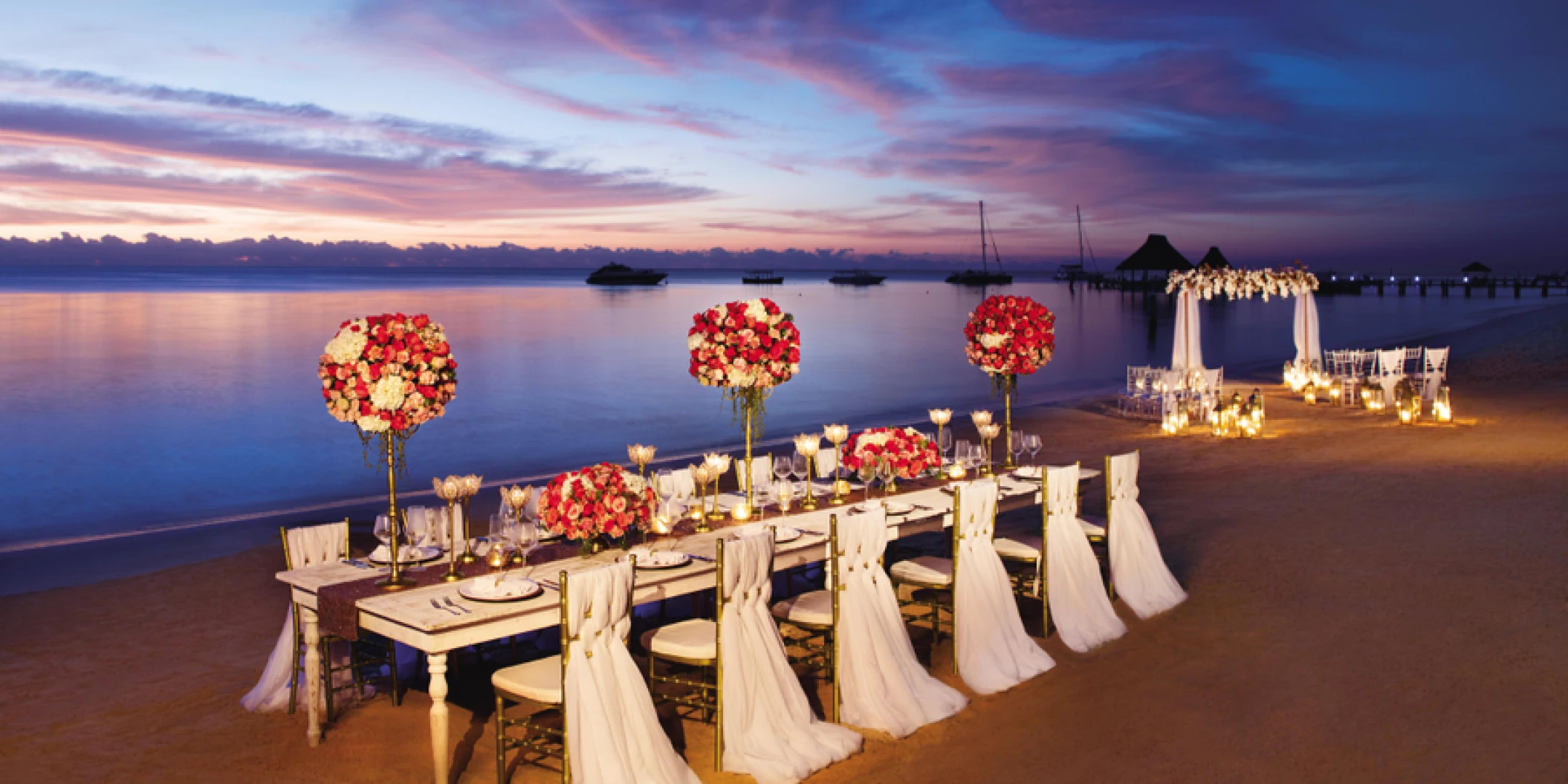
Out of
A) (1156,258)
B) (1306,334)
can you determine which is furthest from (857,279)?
(1306,334)

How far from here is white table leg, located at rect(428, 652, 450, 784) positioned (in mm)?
4035

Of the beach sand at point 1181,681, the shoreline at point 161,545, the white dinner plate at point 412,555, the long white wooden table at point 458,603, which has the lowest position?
the shoreline at point 161,545

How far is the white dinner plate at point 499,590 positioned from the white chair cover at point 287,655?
110 cm

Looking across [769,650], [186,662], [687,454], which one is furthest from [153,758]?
[687,454]

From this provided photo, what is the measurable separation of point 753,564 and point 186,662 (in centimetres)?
340

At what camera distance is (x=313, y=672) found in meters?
4.67

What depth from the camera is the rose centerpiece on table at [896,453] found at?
630cm

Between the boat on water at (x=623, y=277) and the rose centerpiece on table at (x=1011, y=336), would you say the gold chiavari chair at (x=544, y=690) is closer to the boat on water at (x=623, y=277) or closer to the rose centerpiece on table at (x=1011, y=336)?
the rose centerpiece on table at (x=1011, y=336)

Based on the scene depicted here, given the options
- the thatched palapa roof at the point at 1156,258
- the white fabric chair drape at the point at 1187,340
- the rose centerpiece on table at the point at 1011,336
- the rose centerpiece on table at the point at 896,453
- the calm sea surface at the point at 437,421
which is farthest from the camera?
the thatched palapa roof at the point at 1156,258

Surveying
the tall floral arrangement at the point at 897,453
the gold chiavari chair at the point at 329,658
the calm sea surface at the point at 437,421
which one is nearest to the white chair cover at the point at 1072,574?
the tall floral arrangement at the point at 897,453

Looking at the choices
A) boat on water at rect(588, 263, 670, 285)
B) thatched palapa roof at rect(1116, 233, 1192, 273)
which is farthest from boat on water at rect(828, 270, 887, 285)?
thatched palapa roof at rect(1116, 233, 1192, 273)

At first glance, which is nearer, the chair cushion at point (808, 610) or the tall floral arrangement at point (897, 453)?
the chair cushion at point (808, 610)

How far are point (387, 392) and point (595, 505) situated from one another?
101cm

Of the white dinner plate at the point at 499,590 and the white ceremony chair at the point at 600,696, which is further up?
the white dinner plate at the point at 499,590
